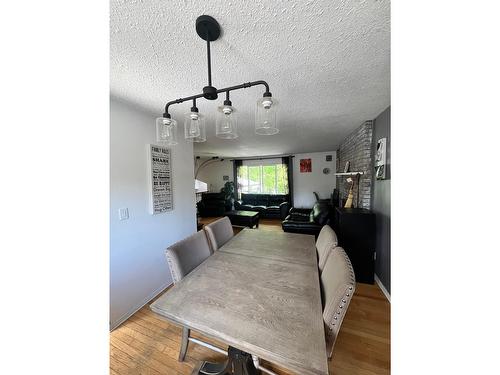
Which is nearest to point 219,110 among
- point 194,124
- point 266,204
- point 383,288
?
point 194,124

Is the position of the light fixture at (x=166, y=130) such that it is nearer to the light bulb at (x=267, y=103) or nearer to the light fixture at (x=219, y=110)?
the light fixture at (x=219, y=110)

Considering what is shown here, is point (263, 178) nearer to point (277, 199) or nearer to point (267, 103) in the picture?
point (277, 199)

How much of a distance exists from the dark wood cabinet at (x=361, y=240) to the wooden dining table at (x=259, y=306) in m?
1.05

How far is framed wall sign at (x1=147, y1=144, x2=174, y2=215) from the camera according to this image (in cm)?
196

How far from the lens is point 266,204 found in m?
5.89

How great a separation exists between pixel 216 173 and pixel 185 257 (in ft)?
19.1

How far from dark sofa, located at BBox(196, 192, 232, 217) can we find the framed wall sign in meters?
3.57

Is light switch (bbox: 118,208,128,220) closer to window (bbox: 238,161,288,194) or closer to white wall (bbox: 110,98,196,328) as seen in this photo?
white wall (bbox: 110,98,196,328)
